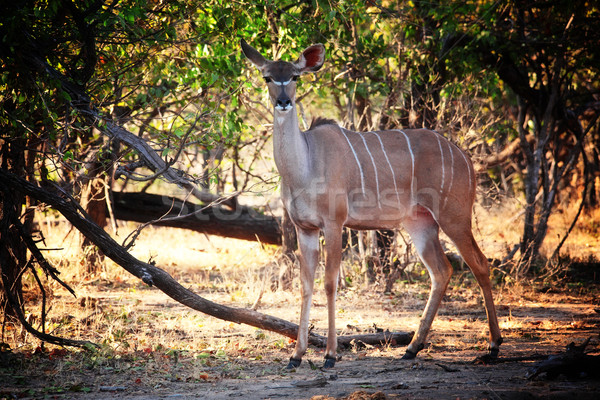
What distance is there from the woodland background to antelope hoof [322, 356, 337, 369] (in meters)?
1.48

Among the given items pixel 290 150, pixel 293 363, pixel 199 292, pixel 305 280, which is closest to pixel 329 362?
pixel 293 363

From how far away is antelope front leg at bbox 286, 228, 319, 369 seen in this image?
16.1ft

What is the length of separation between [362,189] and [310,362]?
157 centimetres

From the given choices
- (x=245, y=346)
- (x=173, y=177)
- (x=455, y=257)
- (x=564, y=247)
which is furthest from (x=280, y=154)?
(x=564, y=247)

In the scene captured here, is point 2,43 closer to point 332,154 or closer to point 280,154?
point 280,154

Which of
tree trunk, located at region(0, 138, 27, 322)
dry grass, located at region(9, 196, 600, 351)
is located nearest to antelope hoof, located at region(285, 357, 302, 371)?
dry grass, located at region(9, 196, 600, 351)

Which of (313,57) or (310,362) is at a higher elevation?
(313,57)

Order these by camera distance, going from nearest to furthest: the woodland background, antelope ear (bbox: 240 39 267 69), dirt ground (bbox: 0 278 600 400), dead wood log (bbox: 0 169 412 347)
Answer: dirt ground (bbox: 0 278 600 400)
dead wood log (bbox: 0 169 412 347)
the woodland background
antelope ear (bbox: 240 39 267 69)

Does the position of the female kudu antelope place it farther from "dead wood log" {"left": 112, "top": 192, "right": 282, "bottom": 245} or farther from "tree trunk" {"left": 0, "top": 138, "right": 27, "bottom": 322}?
"dead wood log" {"left": 112, "top": 192, "right": 282, "bottom": 245}

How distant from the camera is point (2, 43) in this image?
445cm

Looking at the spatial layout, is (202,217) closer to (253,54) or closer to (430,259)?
(253,54)

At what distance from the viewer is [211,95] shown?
8508mm

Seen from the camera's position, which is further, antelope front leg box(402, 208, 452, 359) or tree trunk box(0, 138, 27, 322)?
antelope front leg box(402, 208, 452, 359)

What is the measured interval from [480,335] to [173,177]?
10.4 ft
